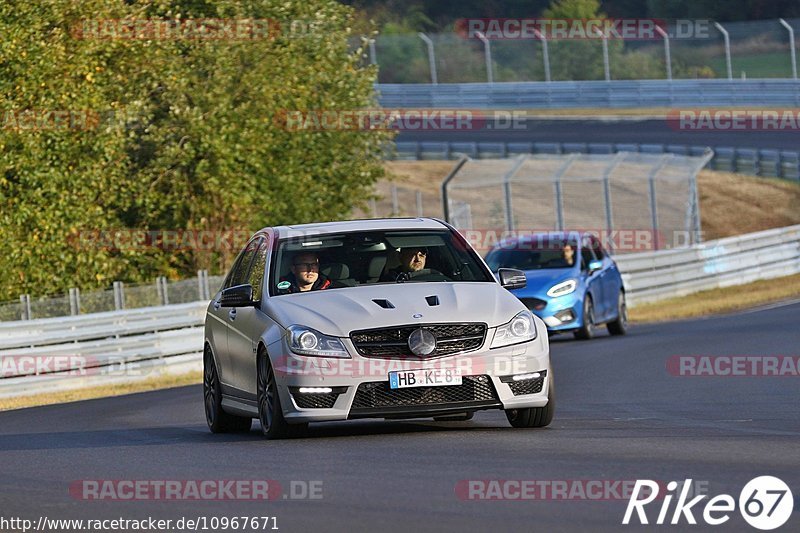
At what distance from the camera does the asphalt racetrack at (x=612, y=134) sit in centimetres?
5281

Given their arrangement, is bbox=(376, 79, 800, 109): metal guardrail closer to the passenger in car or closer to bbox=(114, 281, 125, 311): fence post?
bbox=(114, 281, 125, 311): fence post

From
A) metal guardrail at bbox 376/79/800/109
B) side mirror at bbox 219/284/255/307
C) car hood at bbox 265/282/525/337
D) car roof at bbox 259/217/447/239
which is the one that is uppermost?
car roof at bbox 259/217/447/239

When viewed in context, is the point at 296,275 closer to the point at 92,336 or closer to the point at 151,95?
the point at 92,336

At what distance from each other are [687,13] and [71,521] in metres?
79.2

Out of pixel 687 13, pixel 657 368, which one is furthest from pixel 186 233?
pixel 687 13

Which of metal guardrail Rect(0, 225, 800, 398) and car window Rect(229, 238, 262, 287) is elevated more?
car window Rect(229, 238, 262, 287)

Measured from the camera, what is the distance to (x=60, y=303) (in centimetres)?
2358

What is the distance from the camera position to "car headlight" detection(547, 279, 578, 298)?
24750 mm
